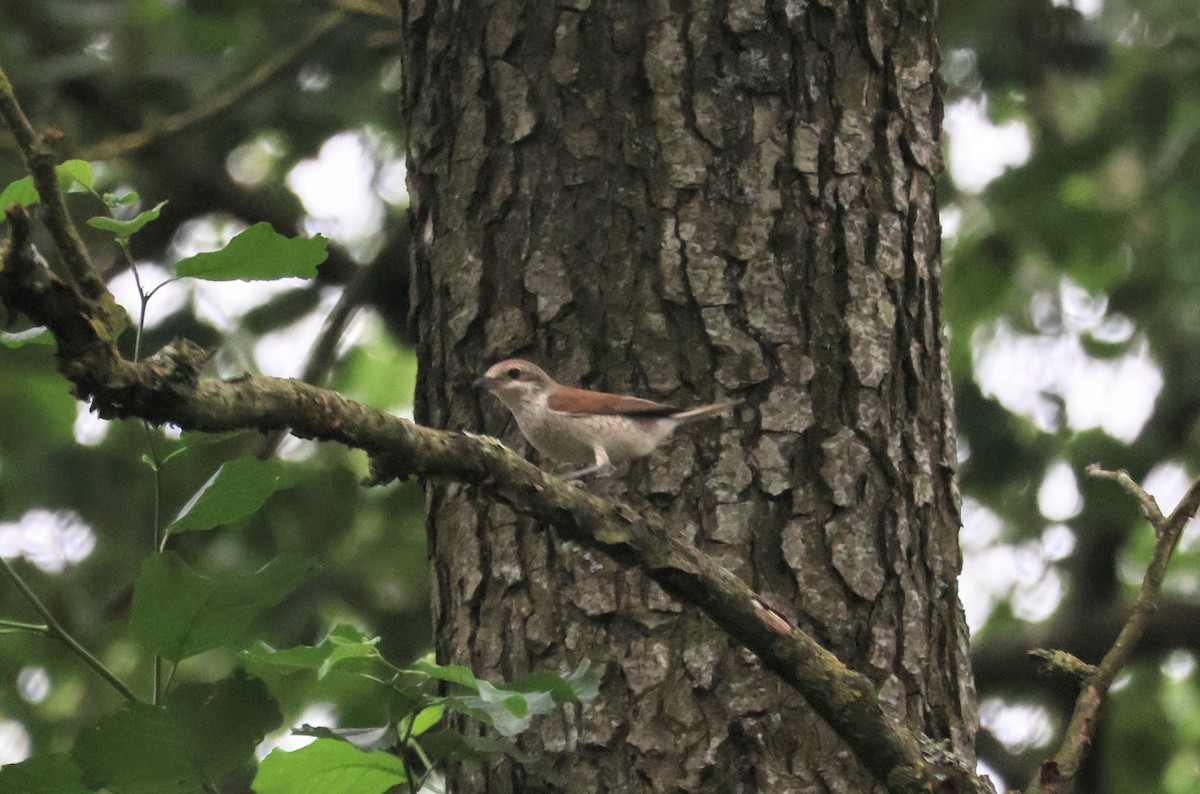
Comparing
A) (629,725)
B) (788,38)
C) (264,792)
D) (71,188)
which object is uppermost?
(788,38)

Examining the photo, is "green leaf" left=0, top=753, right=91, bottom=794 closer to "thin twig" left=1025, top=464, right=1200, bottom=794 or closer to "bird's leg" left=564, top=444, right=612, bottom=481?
"bird's leg" left=564, top=444, right=612, bottom=481

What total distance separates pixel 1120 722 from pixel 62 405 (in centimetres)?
548

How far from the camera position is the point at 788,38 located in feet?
10.5

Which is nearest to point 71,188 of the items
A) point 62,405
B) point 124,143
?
point 124,143

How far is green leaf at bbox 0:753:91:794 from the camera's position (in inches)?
78.1

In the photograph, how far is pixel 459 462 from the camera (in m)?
1.93

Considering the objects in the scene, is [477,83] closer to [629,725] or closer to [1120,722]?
[629,725]

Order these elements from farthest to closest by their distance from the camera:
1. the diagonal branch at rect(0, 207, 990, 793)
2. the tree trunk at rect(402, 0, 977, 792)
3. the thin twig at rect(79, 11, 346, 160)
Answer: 1. the thin twig at rect(79, 11, 346, 160)
2. the tree trunk at rect(402, 0, 977, 792)
3. the diagonal branch at rect(0, 207, 990, 793)

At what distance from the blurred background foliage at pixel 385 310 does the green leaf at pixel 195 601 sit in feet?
9.48

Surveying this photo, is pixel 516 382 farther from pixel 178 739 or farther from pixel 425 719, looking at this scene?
pixel 178 739

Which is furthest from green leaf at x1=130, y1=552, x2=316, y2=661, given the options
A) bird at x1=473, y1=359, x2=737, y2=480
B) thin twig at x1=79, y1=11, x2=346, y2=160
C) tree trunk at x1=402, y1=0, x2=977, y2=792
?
thin twig at x1=79, y1=11, x2=346, y2=160

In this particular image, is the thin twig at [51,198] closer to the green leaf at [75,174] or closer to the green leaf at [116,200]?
the green leaf at [116,200]

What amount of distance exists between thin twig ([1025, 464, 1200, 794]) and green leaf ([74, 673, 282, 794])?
1335mm

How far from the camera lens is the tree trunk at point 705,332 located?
110 inches
